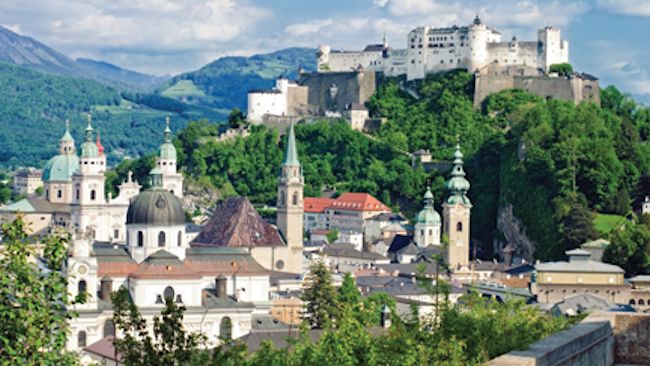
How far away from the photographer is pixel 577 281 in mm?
65250

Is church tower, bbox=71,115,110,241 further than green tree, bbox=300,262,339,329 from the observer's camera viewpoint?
Yes

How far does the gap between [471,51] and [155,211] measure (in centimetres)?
5238

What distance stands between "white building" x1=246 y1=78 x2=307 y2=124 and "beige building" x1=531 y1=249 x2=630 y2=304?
46475mm

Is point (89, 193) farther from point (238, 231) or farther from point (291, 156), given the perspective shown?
point (238, 231)

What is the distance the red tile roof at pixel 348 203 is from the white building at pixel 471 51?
1187 centimetres

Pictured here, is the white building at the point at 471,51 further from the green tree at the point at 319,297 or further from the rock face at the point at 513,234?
the green tree at the point at 319,297

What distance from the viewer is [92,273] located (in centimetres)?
5153

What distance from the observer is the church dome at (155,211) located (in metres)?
56.1

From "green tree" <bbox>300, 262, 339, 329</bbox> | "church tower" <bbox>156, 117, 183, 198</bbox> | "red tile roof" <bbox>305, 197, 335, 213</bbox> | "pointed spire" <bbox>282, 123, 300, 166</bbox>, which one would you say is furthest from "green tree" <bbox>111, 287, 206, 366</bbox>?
"red tile roof" <bbox>305, 197, 335, 213</bbox>

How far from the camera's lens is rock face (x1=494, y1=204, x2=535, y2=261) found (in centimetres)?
8438

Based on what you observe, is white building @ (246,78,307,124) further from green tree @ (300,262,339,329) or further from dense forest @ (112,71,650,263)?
green tree @ (300,262,339,329)

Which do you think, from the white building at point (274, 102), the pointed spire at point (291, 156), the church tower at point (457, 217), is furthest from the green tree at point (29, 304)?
the white building at point (274, 102)

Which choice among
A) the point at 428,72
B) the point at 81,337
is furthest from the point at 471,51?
the point at 81,337

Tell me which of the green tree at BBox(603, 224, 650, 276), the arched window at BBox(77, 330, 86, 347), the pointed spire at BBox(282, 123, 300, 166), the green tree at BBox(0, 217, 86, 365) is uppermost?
the pointed spire at BBox(282, 123, 300, 166)
